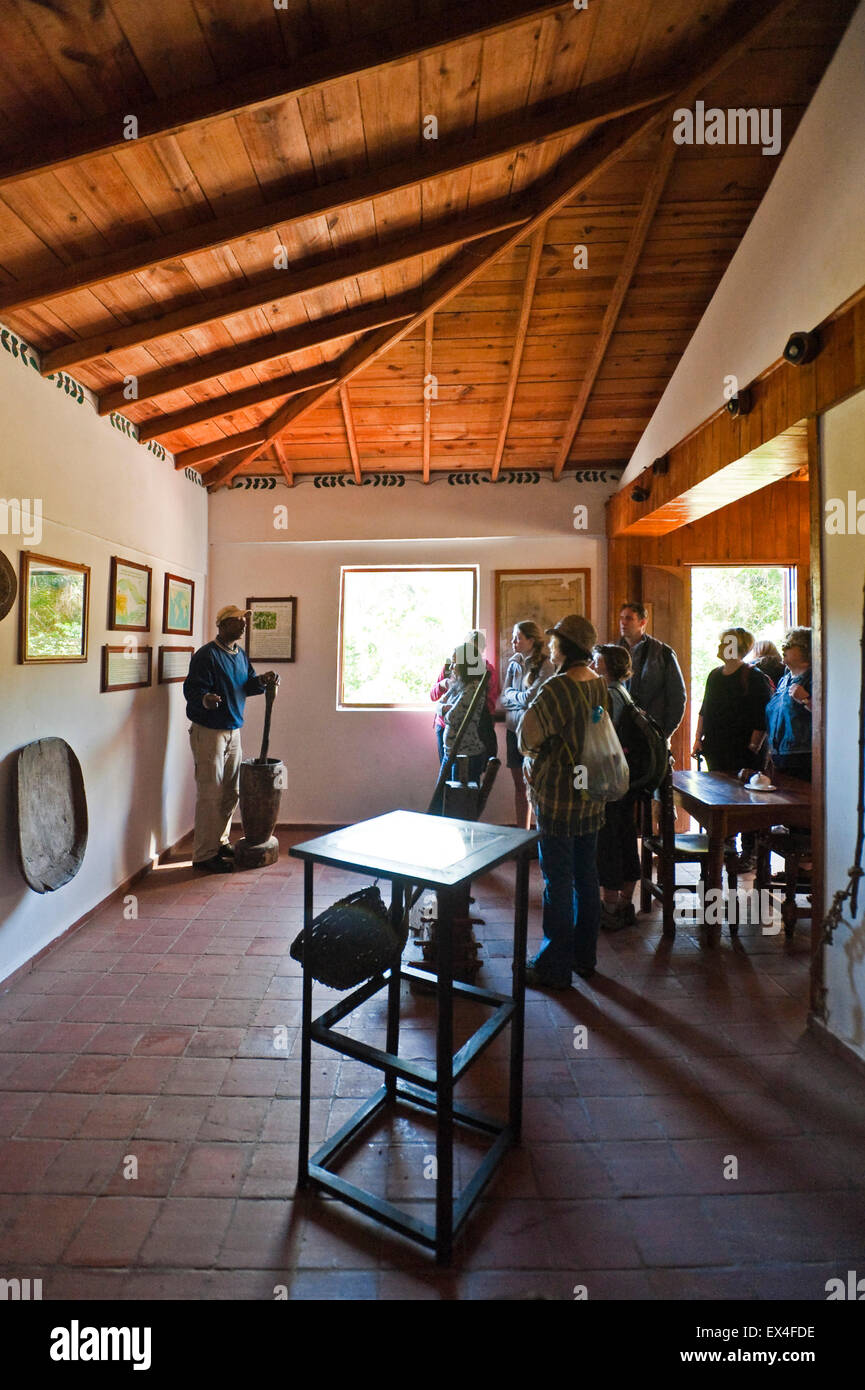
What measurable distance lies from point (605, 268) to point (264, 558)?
11.1 feet

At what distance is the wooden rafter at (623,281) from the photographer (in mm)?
3358

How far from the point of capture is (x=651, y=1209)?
186 cm

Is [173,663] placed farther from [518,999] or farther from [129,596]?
[518,999]

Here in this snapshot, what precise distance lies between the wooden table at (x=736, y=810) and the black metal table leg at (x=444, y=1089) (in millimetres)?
2032

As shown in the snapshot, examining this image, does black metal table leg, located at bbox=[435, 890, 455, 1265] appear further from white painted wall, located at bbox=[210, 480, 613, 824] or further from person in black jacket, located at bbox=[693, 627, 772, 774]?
white painted wall, located at bbox=[210, 480, 613, 824]

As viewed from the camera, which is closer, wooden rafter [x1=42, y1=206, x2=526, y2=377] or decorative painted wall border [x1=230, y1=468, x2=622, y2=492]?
wooden rafter [x1=42, y1=206, x2=526, y2=377]

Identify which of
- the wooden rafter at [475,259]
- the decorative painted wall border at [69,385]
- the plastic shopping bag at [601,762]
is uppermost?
the wooden rafter at [475,259]

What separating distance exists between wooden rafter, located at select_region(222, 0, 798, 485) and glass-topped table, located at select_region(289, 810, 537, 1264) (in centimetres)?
302

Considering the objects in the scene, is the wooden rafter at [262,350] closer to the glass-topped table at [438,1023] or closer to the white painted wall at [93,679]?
the white painted wall at [93,679]

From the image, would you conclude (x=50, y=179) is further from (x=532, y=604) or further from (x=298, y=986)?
(x=532, y=604)

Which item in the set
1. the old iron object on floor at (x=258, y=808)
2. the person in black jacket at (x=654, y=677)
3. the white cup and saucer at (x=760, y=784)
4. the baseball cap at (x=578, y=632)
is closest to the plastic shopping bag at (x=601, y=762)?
the baseball cap at (x=578, y=632)

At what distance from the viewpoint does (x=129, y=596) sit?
4.30m

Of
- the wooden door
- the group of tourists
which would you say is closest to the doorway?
the wooden door

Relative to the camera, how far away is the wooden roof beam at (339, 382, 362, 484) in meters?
4.86
